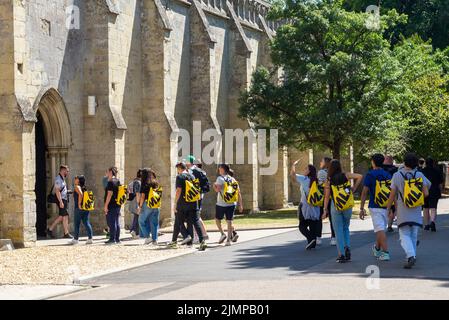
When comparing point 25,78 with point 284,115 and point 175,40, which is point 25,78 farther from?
point 284,115

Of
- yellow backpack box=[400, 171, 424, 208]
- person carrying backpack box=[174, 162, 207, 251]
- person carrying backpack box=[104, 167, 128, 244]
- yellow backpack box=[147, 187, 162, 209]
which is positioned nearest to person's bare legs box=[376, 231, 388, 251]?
yellow backpack box=[400, 171, 424, 208]

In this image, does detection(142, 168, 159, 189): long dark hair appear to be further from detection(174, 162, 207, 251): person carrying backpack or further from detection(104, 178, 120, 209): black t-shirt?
detection(104, 178, 120, 209): black t-shirt

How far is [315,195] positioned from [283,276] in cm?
446

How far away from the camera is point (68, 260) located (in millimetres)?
15094

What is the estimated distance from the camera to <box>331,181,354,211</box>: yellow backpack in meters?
13.1

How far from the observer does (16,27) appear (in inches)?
720

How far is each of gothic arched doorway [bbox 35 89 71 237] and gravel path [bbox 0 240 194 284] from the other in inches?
148

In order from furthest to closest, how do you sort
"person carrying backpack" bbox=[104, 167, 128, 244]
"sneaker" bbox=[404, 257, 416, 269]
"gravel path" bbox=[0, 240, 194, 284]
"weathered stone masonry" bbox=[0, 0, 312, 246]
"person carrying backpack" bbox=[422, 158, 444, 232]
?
"person carrying backpack" bbox=[422, 158, 444, 232] → "weathered stone masonry" bbox=[0, 0, 312, 246] → "person carrying backpack" bbox=[104, 167, 128, 244] → "gravel path" bbox=[0, 240, 194, 284] → "sneaker" bbox=[404, 257, 416, 269]

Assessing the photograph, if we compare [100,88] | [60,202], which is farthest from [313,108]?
[60,202]

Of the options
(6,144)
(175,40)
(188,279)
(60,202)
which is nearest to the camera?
(188,279)

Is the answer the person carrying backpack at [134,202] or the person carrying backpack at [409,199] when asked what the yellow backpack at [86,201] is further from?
the person carrying backpack at [409,199]

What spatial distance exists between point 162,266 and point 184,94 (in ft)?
53.6

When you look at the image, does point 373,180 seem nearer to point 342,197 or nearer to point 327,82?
point 342,197

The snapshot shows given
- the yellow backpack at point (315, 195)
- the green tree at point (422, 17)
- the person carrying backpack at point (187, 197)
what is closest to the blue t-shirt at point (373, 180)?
the yellow backpack at point (315, 195)
